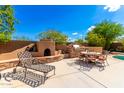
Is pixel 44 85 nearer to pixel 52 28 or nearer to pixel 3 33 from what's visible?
pixel 3 33

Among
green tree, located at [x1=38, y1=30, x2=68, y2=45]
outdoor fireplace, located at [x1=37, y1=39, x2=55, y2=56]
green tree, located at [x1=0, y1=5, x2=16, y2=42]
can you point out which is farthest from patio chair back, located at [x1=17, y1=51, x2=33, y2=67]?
green tree, located at [x1=38, y1=30, x2=68, y2=45]

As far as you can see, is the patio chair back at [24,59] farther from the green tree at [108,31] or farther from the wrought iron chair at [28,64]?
the green tree at [108,31]

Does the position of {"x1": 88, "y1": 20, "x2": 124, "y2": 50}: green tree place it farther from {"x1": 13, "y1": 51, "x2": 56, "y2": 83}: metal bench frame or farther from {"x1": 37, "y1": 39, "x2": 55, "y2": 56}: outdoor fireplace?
{"x1": 13, "y1": 51, "x2": 56, "y2": 83}: metal bench frame

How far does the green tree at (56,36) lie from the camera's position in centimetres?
1366

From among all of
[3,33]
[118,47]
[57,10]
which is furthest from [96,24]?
[3,33]

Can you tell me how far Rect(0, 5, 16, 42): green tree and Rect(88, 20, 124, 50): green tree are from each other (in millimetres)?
9874

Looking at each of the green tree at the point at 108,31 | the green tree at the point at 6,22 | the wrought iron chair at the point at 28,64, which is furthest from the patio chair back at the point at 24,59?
the green tree at the point at 108,31

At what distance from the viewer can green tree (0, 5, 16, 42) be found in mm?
10195

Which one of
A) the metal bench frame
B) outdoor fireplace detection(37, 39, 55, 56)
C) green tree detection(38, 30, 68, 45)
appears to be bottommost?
the metal bench frame

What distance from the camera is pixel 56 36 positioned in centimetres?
1427

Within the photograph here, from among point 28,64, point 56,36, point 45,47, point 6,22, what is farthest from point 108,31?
point 28,64

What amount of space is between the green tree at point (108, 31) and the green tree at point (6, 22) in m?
9.87
